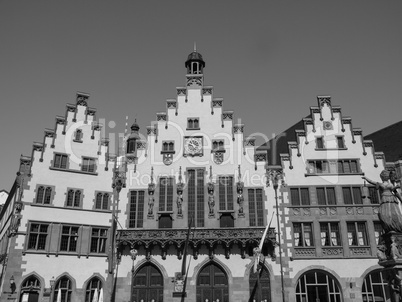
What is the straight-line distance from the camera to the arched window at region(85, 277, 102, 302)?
1247 inches

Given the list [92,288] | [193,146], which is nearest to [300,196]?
[193,146]

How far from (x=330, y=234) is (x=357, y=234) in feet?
7.10

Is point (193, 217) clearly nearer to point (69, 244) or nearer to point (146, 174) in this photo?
point (146, 174)

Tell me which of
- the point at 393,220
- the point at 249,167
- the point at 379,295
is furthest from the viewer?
the point at 249,167

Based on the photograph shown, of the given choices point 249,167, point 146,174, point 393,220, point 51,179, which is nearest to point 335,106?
point 249,167

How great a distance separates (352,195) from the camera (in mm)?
34125

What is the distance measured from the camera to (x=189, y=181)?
35.4 metres

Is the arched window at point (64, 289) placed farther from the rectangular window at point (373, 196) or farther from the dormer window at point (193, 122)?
the rectangular window at point (373, 196)

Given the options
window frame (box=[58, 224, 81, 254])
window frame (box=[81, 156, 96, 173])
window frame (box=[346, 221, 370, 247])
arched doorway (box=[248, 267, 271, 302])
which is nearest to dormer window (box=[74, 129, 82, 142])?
window frame (box=[81, 156, 96, 173])

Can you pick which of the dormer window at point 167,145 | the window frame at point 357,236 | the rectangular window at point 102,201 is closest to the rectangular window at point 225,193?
the dormer window at point 167,145

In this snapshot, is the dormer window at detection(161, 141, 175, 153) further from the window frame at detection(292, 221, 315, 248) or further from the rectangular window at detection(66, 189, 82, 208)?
the window frame at detection(292, 221, 315, 248)

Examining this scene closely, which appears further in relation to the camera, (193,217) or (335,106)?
(335,106)

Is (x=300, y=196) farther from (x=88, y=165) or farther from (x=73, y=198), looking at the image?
(x=73, y=198)

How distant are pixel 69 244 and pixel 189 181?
11.0 meters
